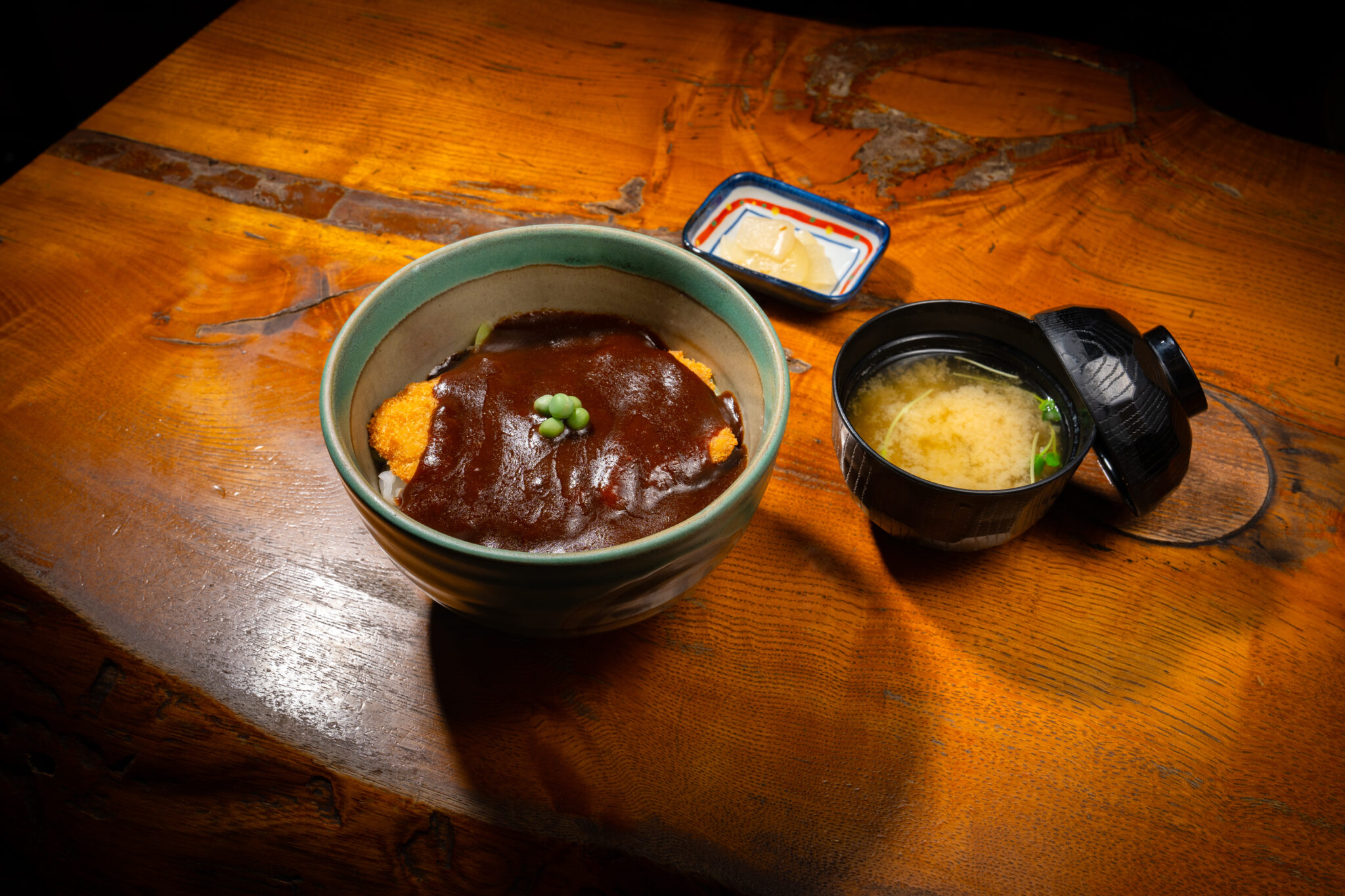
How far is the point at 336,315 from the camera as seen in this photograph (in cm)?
146

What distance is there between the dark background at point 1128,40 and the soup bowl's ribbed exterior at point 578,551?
9.55 feet

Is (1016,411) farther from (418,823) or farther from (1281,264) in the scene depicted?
(418,823)

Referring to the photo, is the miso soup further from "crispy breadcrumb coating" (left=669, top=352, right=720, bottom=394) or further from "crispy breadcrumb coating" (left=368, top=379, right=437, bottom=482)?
"crispy breadcrumb coating" (left=368, top=379, right=437, bottom=482)

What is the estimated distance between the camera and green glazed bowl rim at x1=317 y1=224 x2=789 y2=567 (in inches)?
31.5

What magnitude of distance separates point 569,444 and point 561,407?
0.05 meters

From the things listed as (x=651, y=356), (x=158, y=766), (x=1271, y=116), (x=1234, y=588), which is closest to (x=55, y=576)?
(x=158, y=766)

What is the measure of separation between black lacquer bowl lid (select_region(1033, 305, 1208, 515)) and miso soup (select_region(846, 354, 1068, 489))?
9 centimetres

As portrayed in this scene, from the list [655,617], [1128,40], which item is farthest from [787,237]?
[1128,40]

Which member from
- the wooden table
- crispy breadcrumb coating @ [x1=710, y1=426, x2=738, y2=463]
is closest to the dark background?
the wooden table

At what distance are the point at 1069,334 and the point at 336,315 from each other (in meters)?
1.20

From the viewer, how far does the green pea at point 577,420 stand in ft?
3.44

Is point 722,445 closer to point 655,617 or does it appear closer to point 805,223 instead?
point 655,617

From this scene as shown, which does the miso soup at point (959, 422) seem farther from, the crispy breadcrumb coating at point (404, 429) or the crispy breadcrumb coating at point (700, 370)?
the crispy breadcrumb coating at point (404, 429)

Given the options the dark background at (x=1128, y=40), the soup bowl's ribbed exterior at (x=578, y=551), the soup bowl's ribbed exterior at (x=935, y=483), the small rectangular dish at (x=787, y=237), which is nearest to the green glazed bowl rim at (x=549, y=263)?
the soup bowl's ribbed exterior at (x=578, y=551)
